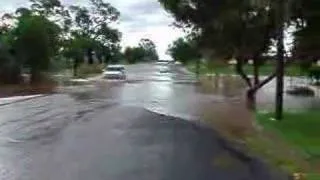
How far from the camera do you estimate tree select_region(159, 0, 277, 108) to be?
2612 cm

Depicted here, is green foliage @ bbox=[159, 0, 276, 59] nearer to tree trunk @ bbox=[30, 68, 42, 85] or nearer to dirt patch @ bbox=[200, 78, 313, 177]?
dirt patch @ bbox=[200, 78, 313, 177]

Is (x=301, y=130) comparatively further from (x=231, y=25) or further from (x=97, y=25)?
(x=97, y=25)

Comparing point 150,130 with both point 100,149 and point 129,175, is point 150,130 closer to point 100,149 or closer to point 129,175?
point 100,149

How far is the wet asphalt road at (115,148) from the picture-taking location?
1102 cm

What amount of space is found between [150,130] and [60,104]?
497 inches

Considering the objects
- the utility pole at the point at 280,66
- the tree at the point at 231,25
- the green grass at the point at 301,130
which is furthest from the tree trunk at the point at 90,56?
the utility pole at the point at 280,66

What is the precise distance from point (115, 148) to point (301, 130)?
6167mm

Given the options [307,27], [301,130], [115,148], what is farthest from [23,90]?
[115,148]

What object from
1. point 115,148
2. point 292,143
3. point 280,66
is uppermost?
point 280,66

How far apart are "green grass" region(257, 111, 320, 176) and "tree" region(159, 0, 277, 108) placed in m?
3.81

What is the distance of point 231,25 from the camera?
26.6 meters

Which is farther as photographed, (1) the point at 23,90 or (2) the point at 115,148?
(1) the point at 23,90

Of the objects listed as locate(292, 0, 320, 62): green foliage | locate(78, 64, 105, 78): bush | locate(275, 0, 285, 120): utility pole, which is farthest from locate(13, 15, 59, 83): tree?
locate(292, 0, 320, 62): green foliage

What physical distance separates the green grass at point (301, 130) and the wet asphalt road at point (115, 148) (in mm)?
1471
